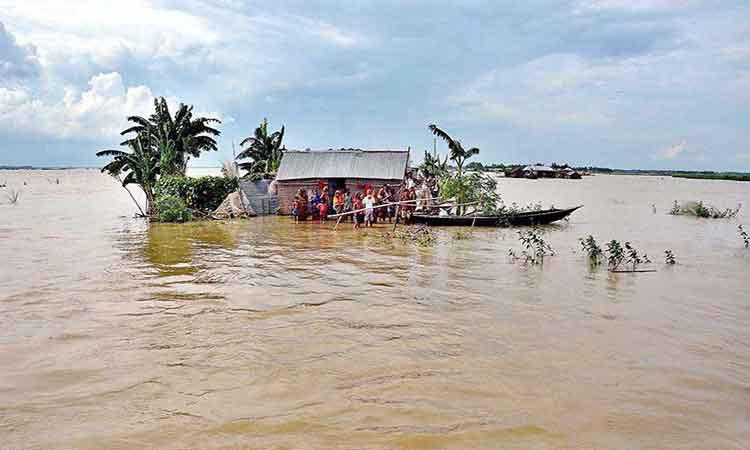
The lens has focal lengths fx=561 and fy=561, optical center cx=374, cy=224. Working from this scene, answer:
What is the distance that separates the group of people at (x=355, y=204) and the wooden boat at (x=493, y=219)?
0.71 meters

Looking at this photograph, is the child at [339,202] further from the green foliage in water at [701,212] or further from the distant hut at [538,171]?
the distant hut at [538,171]

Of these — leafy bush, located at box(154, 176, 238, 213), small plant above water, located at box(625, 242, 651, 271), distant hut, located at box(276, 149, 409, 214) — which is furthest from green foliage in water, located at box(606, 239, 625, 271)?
leafy bush, located at box(154, 176, 238, 213)

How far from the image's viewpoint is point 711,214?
2397cm

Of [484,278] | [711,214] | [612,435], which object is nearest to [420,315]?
[484,278]

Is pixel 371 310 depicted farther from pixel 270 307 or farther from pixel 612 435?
pixel 612 435

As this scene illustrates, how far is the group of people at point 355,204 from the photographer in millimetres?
19125

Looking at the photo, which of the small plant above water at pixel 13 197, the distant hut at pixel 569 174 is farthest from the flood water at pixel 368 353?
the distant hut at pixel 569 174

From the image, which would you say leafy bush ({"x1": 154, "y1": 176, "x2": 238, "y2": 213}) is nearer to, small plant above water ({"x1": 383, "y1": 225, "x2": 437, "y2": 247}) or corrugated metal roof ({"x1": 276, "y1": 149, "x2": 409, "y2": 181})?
corrugated metal roof ({"x1": 276, "y1": 149, "x2": 409, "y2": 181})

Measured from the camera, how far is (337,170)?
2092 centimetres

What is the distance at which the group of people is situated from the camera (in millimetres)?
19125

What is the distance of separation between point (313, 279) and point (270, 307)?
2061 millimetres

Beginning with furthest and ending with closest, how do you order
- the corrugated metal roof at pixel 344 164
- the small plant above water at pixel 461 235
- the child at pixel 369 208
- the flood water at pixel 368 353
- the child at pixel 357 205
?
the corrugated metal roof at pixel 344 164 → the child at pixel 357 205 → the child at pixel 369 208 → the small plant above water at pixel 461 235 → the flood water at pixel 368 353

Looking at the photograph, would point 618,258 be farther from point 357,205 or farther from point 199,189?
point 199,189

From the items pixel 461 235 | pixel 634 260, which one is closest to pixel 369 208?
pixel 461 235
